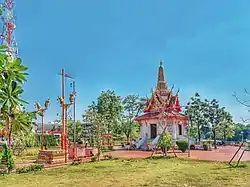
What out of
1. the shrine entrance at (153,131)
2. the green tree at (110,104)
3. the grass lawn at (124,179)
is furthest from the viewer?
the green tree at (110,104)

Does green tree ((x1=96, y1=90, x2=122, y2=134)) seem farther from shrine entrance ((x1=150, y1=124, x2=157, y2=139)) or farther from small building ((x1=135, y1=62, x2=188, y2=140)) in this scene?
shrine entrance ((x1=150, y1=124, x2=157, y2=139))

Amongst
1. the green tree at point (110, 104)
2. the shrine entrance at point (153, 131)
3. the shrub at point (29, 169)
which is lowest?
the shrub at point (29, 169)

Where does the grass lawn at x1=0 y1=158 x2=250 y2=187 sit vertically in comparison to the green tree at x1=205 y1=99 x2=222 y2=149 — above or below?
below

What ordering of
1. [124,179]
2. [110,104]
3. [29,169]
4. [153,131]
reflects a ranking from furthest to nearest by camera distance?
[110,104], [153,131], [29,169], [124,179]

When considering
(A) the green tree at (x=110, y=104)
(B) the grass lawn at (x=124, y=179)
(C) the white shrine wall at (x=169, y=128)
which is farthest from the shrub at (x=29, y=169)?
(A) the green tree at (x=110, y=104)

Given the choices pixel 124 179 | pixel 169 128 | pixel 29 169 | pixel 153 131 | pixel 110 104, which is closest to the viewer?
pixel 124 179

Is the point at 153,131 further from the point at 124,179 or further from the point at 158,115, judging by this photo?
the point at 124,179

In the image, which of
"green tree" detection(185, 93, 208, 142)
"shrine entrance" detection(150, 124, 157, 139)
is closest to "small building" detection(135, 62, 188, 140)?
"shrine entrance" detection(150, 124, 157, 139)

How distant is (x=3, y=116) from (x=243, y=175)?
7.53 metres

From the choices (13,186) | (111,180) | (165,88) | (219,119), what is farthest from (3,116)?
(219,119)

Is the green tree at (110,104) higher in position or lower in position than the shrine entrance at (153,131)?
higher

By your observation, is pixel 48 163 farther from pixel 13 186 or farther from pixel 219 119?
pixel 219 119

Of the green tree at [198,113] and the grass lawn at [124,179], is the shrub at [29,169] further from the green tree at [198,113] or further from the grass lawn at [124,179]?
the green tree at [198,113]

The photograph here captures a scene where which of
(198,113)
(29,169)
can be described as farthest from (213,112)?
(29,169)
